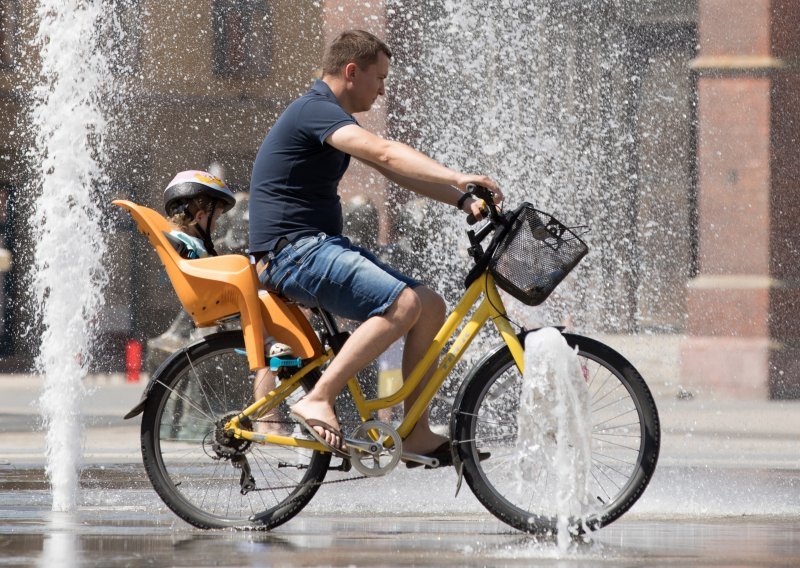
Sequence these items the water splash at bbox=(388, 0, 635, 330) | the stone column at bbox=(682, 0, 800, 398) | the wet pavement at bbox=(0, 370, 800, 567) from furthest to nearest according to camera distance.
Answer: the stone column at bbox=(682, 0, 800, 398), the water splash at bbox=(388, 0, 635, 330), the wet pavement at bbox=(0, 370, 800, 567)

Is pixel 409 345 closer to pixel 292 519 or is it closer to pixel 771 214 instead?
pixel 292 519

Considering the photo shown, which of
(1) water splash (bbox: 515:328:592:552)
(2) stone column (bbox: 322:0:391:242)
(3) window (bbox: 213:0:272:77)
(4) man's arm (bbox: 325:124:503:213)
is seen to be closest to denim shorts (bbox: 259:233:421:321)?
(4) man's arm (bbox: 325:124:503:213)

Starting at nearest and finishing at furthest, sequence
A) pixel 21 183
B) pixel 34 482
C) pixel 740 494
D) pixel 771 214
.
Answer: pixel 740 494 → pixel 34 482 → pixel 21 183 → pixel 771 214

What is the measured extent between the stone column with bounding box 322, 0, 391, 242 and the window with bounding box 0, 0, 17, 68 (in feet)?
8.44

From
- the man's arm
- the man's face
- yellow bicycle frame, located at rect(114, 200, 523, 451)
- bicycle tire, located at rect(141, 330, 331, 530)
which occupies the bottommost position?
bicycle tire, located at rect(141, 330, 331, 530)

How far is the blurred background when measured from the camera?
10008 millimetres

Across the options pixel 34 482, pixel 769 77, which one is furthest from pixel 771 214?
pixel 34 482

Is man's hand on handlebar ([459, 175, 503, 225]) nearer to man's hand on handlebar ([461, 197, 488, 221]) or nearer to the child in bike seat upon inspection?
man's hand on handlebar ([461, 197, 488, 221])

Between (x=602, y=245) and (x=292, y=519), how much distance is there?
5.56 meters

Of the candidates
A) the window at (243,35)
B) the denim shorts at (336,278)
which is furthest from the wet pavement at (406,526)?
the window at (243,35)

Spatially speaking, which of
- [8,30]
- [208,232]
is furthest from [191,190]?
[8,30]

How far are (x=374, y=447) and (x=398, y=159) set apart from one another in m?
1.03

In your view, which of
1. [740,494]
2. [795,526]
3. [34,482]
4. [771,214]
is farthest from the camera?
[771,214]

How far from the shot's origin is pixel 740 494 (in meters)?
6.95
